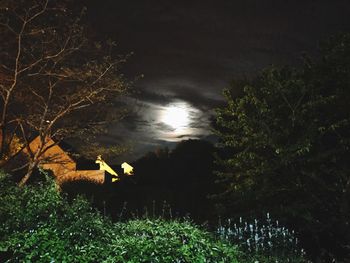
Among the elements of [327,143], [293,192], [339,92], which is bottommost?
[293,192]

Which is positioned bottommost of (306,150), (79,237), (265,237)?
(265,237)

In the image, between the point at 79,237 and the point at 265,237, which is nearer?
the point at 79,237

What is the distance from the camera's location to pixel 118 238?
299 inches

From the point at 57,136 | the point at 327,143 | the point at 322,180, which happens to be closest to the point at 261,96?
the point at 327,143

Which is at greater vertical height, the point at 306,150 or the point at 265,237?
the point at 306,150

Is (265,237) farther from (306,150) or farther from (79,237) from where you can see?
(79,237)

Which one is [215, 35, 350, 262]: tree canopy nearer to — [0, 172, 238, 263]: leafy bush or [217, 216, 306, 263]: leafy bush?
[217, 216, 306, 263]: leafy bush

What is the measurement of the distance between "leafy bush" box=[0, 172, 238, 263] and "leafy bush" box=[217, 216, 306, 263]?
304cm

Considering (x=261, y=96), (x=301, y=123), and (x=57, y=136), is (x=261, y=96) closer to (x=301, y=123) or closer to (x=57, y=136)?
(x=301, y=123)

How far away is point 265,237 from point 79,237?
7.35m

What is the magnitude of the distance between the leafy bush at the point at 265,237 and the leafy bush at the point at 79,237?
9.97ft

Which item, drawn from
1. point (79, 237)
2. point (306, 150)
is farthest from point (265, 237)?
point (79, 237)

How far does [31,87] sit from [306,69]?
28.8 ft

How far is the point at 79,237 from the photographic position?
7.34 metres
